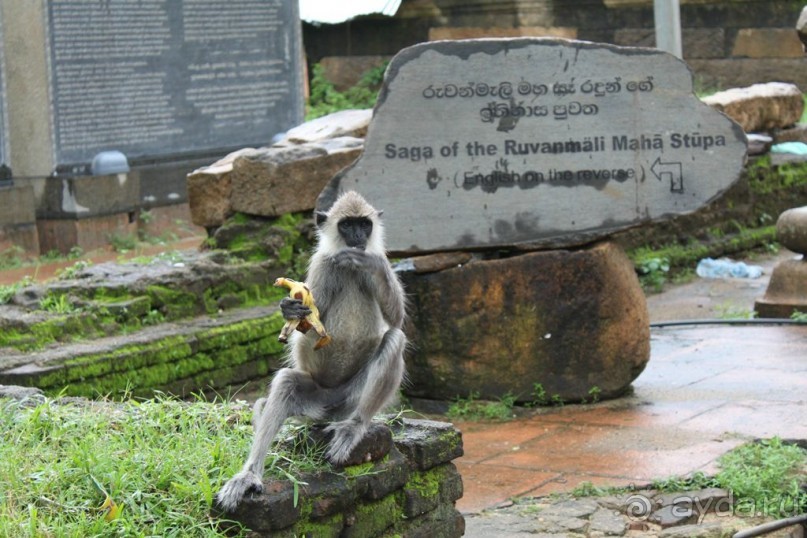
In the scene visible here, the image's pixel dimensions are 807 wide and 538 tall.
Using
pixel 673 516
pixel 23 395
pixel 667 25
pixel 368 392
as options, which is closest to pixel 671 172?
pixel 673 516

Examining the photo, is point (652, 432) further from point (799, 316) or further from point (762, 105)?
point (762, 105)

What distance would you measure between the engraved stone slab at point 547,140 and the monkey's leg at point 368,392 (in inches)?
102

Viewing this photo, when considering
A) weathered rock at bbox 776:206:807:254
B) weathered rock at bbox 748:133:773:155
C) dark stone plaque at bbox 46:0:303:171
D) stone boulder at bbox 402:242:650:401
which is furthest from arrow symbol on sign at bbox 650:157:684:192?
dark stone plaque at bbox 46:0:303:171

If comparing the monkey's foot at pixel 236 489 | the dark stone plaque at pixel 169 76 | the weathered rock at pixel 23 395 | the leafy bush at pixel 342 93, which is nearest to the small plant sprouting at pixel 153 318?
the weathered rock at pixel 23 395

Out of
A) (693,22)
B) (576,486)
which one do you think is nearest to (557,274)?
(576,486)

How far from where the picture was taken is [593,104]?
6.99 metres

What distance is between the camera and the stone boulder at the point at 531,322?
694 cm

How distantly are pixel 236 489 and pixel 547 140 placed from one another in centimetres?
373

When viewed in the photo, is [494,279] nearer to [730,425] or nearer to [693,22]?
[730,425]

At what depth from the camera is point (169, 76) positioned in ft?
41.2

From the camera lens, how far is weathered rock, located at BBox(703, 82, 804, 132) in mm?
11719

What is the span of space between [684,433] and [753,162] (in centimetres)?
646

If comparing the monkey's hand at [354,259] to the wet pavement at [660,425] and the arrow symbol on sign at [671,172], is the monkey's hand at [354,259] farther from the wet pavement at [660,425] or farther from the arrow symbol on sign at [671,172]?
the arrow symbol on sign at [671,172]

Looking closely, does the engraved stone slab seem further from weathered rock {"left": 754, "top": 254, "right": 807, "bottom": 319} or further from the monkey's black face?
weathered rock {"left": 754, "top": 254, "right": 807, "bottom": 319}
